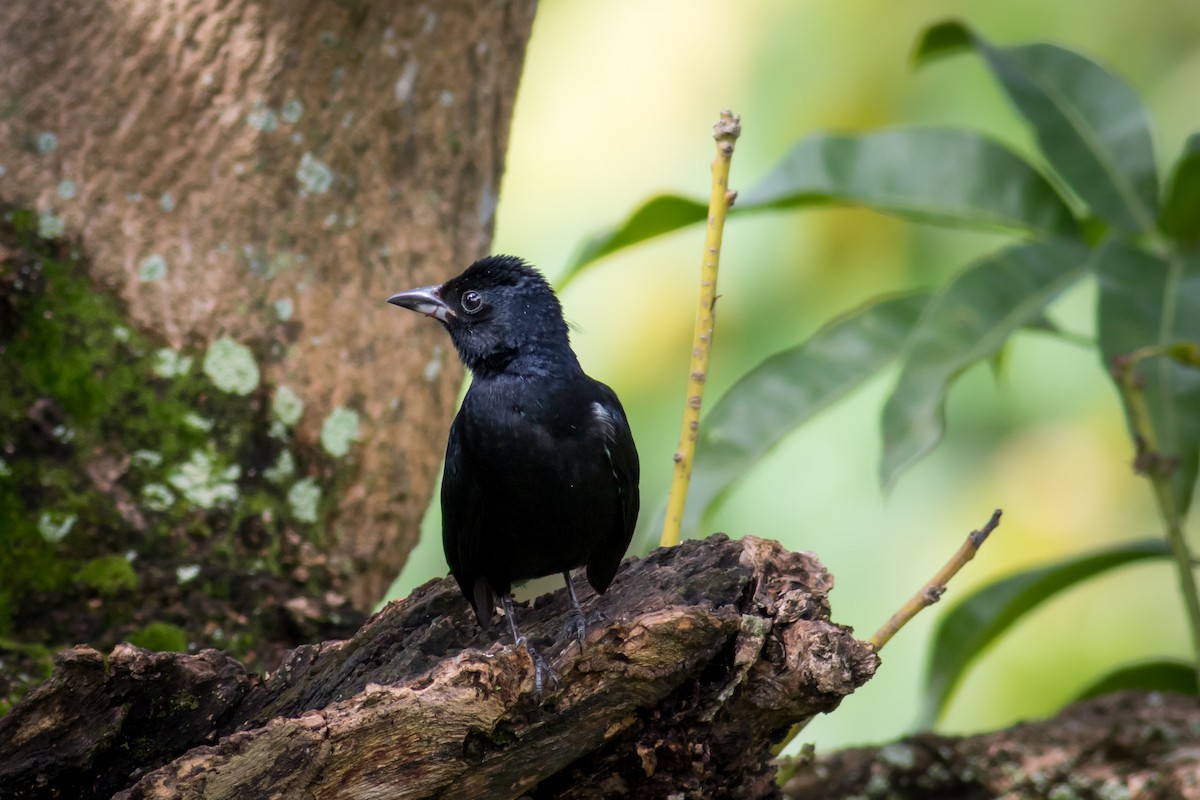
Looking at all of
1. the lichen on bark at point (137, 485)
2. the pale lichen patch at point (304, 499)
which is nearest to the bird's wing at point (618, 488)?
the lichen on bark at point (137, 485)

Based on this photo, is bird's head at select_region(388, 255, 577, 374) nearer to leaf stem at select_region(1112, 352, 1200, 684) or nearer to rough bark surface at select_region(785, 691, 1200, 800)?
rough bark surface at select_region(785, 691, 1200, 800)

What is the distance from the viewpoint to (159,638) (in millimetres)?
2857

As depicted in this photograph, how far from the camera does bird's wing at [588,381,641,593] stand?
108 inches

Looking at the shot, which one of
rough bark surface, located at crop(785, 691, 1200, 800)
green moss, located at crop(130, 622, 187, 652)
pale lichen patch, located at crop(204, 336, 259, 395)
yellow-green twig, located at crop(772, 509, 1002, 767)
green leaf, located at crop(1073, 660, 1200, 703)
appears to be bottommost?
rough bark surface, located at crop(785, 691, 1200, 800)

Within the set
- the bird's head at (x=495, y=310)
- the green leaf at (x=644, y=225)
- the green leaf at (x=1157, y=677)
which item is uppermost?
the green leaf at (x=644, y=225)

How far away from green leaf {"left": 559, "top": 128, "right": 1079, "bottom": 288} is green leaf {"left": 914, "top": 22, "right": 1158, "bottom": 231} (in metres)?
0.13

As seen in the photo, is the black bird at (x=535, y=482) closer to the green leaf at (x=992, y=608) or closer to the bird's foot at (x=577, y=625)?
A: the bird's foot at (x=577, y=625)

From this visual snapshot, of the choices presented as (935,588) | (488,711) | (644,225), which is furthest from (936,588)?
(644,225)

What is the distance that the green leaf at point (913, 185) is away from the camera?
369 cm

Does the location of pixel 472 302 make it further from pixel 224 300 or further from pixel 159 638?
pixel 159 638

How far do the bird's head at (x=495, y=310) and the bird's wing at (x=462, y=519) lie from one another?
0.23 m

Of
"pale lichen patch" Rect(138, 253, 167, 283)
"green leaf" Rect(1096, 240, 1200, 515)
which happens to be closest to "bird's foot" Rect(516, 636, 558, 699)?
"pale lichen patch" Rect(138, 253, 167, 283)

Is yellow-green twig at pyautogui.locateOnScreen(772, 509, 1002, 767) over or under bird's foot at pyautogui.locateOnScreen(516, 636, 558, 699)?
over

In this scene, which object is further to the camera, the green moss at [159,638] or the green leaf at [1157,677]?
the green leaf at [1157,677]
